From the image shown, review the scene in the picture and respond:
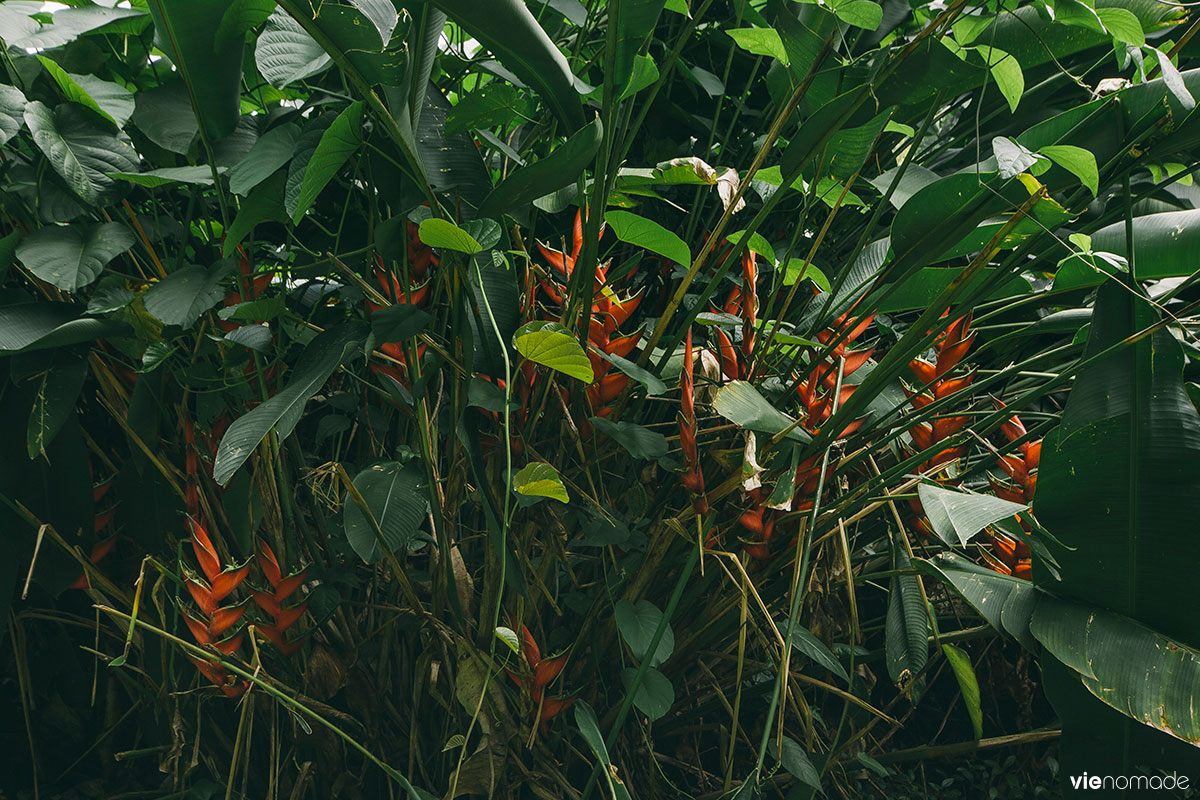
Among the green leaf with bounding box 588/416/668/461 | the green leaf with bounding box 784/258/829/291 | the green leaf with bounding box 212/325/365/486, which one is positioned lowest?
the green leaf with bounding box 212/325/365/486

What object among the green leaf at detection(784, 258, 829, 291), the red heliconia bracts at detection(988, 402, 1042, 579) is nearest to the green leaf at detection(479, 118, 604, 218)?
the green leaf at detection(784, 258, 829, 291)

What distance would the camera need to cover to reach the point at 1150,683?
0.52 m

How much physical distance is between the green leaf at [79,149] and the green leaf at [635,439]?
1.41ft

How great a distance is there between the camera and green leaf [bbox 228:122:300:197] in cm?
55

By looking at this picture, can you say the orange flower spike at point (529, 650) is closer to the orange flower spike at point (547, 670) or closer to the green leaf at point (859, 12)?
the orange flower spike at point (547, 670)

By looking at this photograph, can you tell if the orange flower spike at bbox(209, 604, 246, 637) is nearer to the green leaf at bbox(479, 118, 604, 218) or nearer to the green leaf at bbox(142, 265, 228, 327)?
the green leaf at bbox(142, 265, 228, 327)

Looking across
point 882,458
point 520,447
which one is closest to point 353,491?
point 520,447

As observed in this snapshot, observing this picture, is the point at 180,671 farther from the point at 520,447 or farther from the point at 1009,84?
the point at 1009,84

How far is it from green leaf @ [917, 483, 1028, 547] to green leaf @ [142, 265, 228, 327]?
54 centimetres

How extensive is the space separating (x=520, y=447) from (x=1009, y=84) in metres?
0.49

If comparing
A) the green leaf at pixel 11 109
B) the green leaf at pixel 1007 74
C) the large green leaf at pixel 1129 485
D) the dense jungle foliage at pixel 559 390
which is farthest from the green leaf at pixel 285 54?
the large green leaf at pixel 1129 485

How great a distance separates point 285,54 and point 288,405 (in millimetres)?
253

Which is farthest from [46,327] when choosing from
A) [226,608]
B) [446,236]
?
[446,236]

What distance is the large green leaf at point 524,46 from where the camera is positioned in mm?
466
